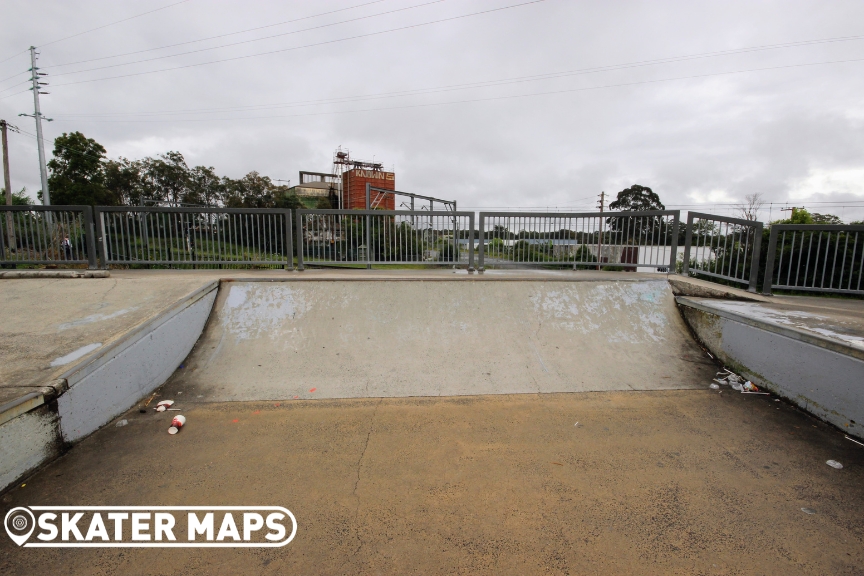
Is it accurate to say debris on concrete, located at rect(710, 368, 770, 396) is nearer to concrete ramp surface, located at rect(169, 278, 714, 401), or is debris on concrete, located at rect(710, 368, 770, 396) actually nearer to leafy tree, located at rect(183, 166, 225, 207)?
concrete ramp surface, located at rect(169, 278, 714, 401)

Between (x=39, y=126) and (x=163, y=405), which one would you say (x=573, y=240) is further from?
(x=39, y=126)

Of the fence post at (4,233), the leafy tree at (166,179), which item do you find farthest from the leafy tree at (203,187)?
the fence post at (4,233)

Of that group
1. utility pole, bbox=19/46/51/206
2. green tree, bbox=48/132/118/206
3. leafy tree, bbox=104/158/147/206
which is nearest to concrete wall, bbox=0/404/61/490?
utility pole, bbox=19/46/51/206

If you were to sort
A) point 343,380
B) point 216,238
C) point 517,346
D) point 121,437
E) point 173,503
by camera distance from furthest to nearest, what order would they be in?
1. point 216,238
2. point 517,346
3. point 343,380
4. point 121,437
5. point 173,503

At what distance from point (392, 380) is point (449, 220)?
4.13 meters

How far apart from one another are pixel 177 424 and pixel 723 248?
8.02 meters

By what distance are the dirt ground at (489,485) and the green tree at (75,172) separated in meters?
47.2

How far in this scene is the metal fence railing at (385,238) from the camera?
7.70 m

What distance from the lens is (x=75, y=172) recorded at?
1534 inches

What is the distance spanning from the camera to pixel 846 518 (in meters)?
2.41

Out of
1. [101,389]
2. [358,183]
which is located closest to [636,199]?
[358,183]

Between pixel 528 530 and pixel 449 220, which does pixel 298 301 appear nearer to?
pixel 449 220

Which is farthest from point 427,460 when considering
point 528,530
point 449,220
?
point 449,220

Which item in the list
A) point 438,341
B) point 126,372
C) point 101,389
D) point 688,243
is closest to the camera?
point 101,389
